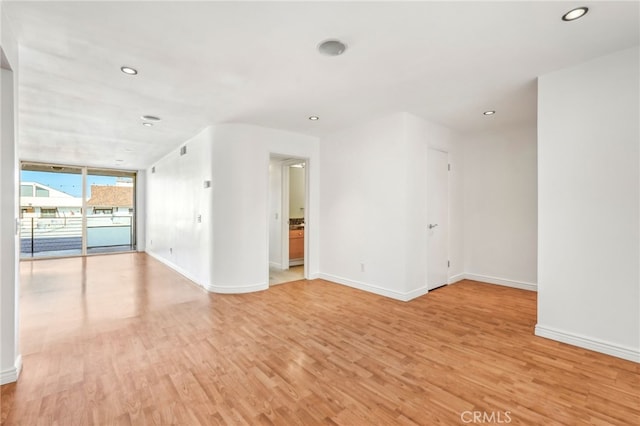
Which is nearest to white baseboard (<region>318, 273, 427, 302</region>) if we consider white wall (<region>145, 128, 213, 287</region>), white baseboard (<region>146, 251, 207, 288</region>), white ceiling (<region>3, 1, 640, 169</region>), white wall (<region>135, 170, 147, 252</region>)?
white wall (<region>145, 128, 213, 287</region>)

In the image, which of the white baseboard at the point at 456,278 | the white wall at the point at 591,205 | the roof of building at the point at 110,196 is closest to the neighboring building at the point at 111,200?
the roof of building at the point at 110,196

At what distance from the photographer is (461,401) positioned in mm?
1900

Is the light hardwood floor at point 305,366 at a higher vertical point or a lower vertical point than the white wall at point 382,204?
lower

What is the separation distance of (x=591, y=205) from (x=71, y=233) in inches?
444

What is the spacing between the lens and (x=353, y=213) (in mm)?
4730

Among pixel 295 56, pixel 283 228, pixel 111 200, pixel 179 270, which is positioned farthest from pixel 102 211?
pixel 295 56

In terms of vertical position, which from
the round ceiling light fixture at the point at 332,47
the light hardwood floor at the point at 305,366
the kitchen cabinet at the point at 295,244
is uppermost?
the round ceiling light fixture at the point at 332,47

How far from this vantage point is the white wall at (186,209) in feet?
15.7

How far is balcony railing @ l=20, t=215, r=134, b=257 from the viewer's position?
322 inches

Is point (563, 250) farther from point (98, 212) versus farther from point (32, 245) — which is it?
point (32, 245)

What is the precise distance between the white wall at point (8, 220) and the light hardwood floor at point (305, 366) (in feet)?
0.85

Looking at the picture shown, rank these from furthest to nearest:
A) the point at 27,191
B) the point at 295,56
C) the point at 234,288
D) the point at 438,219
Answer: the point at 27,191 → the point at 438,219 → the point at 234,288 → the point at 295,56

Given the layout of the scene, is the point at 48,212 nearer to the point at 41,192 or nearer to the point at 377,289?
the point at 41,192

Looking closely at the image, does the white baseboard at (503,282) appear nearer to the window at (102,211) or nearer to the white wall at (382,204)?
the white wall at (382,204)
